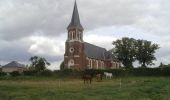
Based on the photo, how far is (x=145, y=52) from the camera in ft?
389

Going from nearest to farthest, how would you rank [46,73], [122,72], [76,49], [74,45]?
[122,72]
[46,73]
[76,49]
[74,45]

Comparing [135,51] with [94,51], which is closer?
[135,51]

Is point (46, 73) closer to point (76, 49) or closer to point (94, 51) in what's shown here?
point (76, 49)

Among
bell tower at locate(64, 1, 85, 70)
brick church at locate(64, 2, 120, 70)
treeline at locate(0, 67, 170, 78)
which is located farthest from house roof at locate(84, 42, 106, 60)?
treeline at locate(0, 67, 170, 78)

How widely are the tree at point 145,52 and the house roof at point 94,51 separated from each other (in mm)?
14148

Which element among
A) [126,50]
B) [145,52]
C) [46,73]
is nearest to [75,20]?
[126,50]

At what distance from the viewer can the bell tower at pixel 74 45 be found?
106438 millimetres

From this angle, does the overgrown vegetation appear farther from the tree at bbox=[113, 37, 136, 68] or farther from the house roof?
the house roof

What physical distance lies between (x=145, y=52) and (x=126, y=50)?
6.33 metres

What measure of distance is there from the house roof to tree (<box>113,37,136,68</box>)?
7.18 meters

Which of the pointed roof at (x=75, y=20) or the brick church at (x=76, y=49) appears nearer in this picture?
the brick church at (x=76, y=49)

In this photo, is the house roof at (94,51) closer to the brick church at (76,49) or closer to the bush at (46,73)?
the brick church at (76,49)

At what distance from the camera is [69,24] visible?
111 metres

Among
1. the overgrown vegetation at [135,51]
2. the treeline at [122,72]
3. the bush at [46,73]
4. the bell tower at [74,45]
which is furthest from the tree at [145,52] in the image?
the bush at [46,73]
